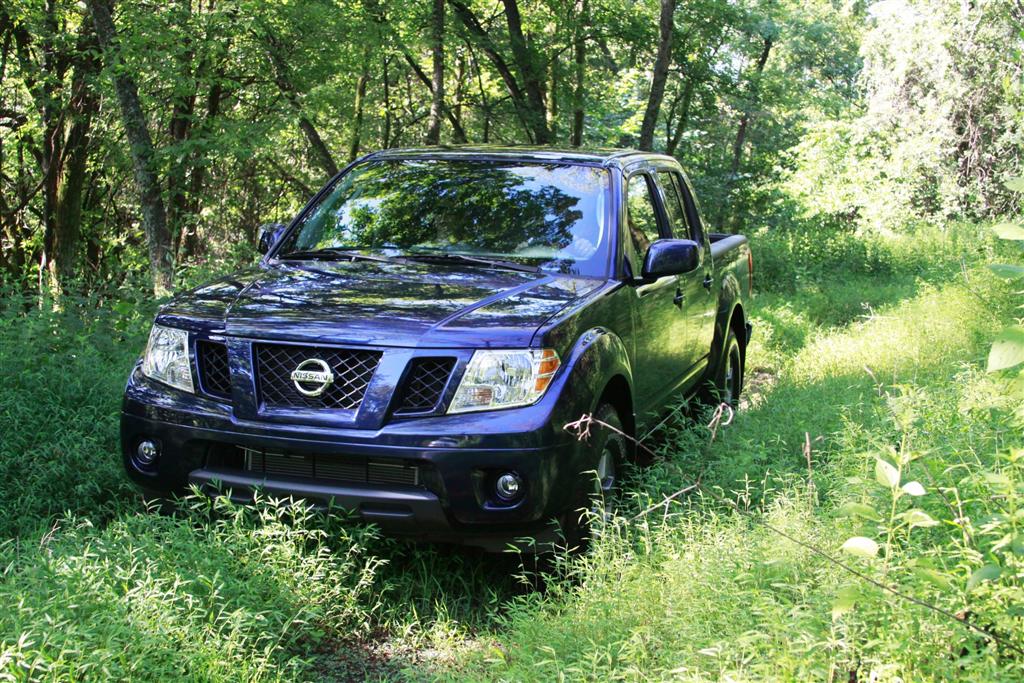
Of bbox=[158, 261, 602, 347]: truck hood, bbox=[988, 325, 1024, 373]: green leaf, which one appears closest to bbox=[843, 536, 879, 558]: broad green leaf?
bbox=[988, 325, 1024, 373]: green leaf

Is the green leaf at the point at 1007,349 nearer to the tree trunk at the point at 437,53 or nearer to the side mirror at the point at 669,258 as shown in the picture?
the side mirror at the point at 669,258

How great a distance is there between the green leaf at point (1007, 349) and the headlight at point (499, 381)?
178 centimetres

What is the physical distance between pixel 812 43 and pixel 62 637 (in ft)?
105

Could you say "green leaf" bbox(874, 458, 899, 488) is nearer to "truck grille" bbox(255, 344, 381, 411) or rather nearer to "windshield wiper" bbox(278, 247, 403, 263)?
"truck grille" bbox(255, 344, 381, 411)

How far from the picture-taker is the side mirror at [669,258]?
484 centimetres

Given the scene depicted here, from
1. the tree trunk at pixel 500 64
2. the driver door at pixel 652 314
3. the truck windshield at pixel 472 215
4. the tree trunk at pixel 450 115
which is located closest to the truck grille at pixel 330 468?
the truck windshield at pixel 472 215

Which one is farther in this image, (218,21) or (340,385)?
(218,21)

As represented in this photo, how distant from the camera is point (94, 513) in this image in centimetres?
494

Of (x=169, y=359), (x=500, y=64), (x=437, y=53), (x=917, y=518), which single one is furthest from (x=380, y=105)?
(x=917, y=518)

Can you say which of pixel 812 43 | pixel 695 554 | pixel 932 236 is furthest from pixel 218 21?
pixel 812 43

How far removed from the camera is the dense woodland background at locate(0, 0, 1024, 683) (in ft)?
9.59

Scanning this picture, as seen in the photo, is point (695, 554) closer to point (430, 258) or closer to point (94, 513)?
point (430, 258)

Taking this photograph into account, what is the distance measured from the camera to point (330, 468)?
12.7 feet

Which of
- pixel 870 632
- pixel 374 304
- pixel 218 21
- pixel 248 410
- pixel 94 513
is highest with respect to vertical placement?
pixel 218 21
